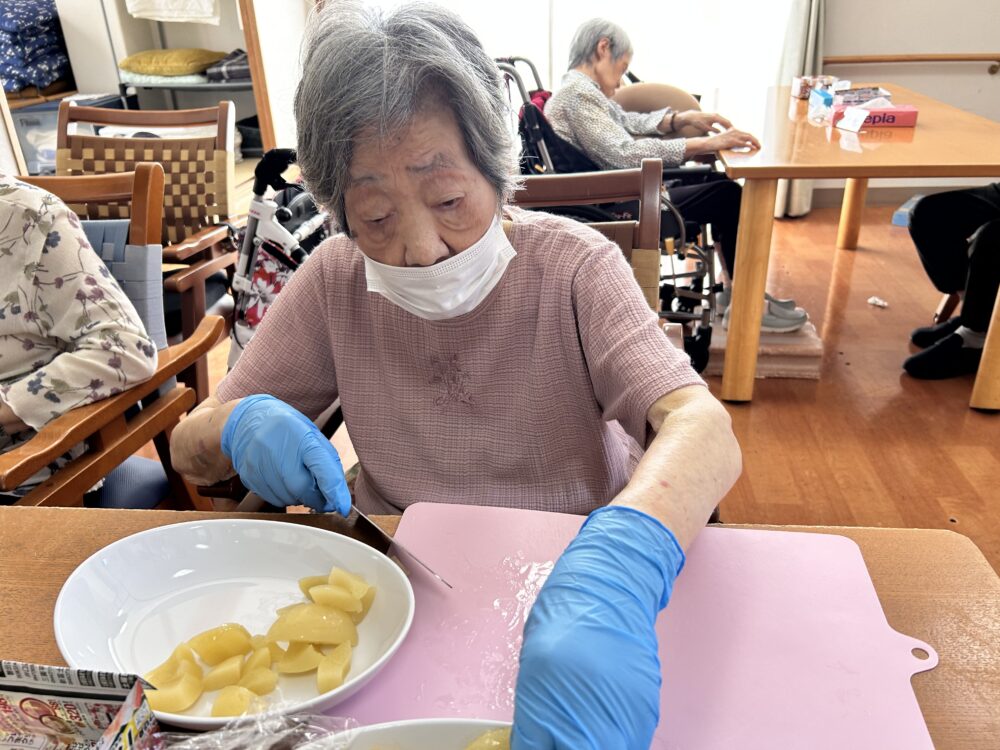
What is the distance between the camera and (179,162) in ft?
8.00

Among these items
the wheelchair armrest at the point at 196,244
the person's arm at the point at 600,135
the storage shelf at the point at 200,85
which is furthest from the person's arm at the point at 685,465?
the storage shelf at the point at 200,85

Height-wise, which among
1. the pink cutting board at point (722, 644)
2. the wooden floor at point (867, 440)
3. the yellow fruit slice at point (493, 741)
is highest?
the yellow fruit slice at point (493, 741)

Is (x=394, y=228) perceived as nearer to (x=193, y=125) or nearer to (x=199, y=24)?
(x=193, y=125)

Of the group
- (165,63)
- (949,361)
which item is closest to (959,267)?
(949,361)

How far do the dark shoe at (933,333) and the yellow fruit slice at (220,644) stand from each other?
115 inches

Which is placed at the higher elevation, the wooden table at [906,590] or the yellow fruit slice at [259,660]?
the yellow fruit slice at [259,660]

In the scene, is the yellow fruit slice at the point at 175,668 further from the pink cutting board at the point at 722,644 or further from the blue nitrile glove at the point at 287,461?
the blue nitrile glove at the point at 287,461

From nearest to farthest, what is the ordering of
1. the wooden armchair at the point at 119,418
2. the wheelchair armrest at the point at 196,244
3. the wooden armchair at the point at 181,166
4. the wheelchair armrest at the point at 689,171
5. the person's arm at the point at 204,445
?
1. the person's arm at the point at 204,445
2. the wooden armchair at the point at 119,418
3. the wheelchair armrest at the point at 196,244
4. the wooden armchair at the point at 181,166
5. the wheelchair armrest at the point at 689,171

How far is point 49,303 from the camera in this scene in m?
1.35

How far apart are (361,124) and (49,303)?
862 millimetres

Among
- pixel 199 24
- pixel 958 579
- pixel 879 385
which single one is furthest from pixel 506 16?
pixel 958 579

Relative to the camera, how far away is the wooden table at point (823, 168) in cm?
214

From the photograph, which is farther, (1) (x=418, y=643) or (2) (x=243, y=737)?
(1) (x=418, y=643)

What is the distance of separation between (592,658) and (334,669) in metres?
0.23
